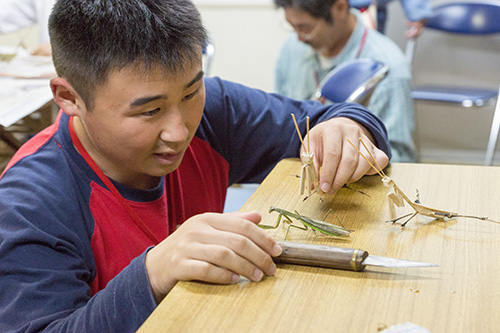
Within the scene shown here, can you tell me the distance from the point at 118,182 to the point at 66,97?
18 cm

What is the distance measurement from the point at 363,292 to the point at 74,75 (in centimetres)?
60

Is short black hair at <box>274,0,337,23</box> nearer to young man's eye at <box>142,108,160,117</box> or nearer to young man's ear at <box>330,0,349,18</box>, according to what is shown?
young man's ear at <box>330,0,349,18</box>

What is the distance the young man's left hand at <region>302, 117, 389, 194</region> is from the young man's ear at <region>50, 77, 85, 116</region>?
0.43 metres

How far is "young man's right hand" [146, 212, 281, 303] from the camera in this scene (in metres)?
0.73

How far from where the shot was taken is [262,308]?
677mm

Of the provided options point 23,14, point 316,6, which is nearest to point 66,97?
point 316,6

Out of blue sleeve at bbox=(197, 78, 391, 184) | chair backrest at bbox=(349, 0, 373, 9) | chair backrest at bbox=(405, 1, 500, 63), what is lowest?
chair backrest at bbox=(405, 1, 500, 63)

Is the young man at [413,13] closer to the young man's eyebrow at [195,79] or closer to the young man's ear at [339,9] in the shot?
the young man's ear at [339,9]

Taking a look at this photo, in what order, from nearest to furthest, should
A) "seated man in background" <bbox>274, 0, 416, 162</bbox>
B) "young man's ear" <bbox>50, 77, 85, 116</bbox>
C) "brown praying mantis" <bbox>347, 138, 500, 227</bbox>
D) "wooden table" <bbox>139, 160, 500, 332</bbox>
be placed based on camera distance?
"wooden table" <bbox>139, 160, 500, 332</bbox> → "brown praying mantis" <bbox>347, 138, 500, 227</bbox> → "young man's ear" <bbox>50, 77, 85, 116</bbox> → "seated man in background" <bbox>274, 0, 416, 162</bbox>

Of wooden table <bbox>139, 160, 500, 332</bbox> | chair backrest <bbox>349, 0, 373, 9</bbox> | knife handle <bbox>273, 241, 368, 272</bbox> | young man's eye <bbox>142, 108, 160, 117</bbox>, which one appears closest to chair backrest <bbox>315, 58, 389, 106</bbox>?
wooden table <bbox>139, 160, 500, 332</bbox>

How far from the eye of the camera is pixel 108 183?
1.03 metres

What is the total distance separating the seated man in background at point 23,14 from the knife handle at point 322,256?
255 cm

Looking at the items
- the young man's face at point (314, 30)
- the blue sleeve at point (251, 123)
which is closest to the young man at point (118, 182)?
the blue sleeve at point (251, 123)

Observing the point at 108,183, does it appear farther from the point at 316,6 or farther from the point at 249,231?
the point at 316,6
